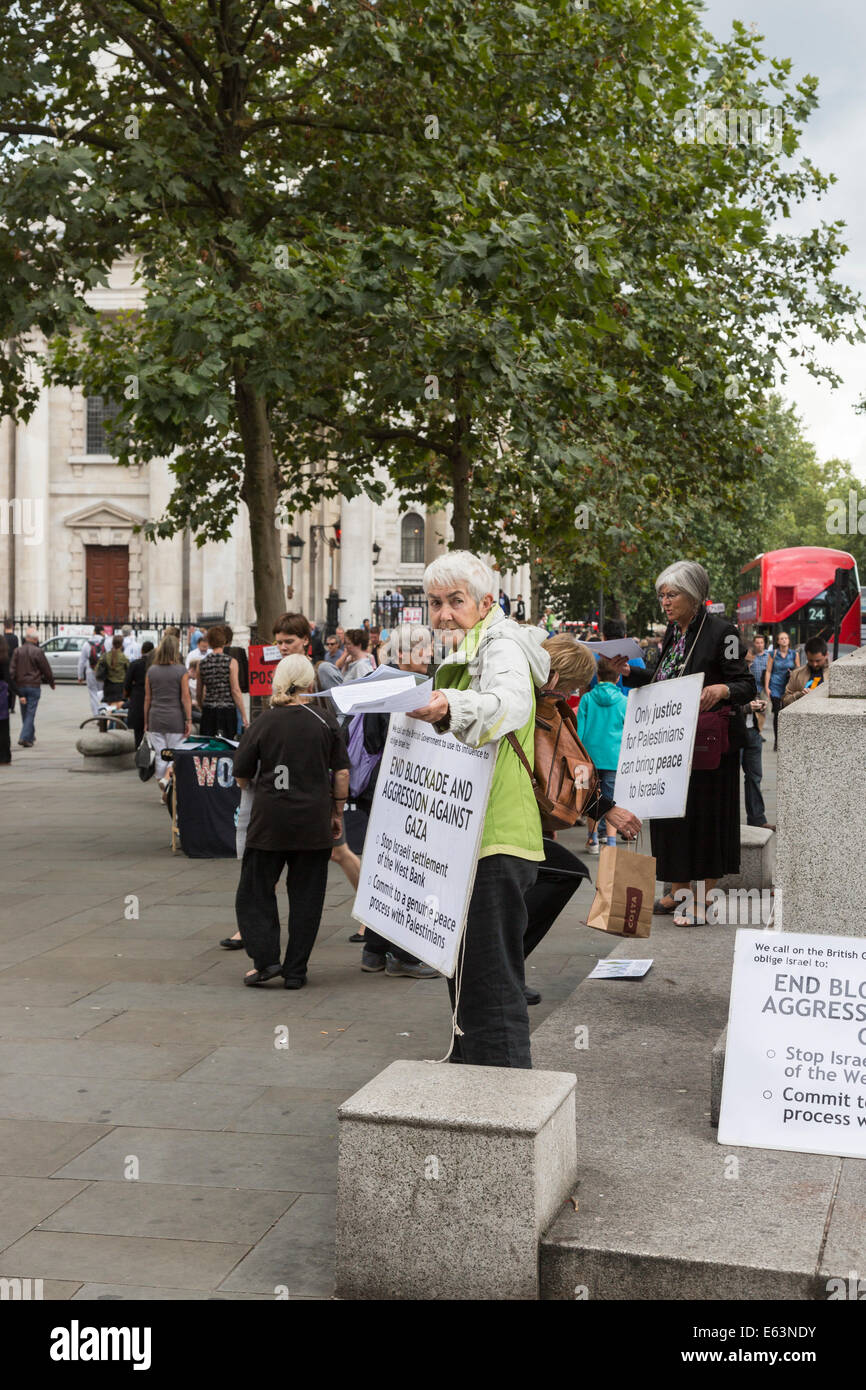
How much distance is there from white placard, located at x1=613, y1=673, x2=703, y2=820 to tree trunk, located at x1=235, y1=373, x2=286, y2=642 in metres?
7.58

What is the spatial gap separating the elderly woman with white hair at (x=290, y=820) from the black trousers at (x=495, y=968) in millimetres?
3181

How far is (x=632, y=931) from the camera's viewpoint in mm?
6352

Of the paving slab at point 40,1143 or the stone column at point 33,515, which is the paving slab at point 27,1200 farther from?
the stone column at point 33,515

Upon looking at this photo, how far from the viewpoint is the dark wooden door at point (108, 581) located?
56.8m

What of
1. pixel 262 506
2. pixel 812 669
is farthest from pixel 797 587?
pixel 262 506

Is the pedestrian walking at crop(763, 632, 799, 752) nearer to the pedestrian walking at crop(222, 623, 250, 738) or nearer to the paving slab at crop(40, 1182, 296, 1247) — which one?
the pedestrian walking at crop(222, 623, 250, 738)

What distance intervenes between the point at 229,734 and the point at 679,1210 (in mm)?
12145

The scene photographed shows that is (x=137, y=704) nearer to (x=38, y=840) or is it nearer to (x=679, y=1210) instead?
(x=38, y=840)

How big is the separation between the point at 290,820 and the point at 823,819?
3596 millimetres

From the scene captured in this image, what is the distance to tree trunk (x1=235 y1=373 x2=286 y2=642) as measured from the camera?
47.5ft

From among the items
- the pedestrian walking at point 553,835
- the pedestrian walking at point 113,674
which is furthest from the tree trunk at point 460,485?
the pedestrian walking at point 553,835

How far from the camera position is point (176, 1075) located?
6.12 metres
